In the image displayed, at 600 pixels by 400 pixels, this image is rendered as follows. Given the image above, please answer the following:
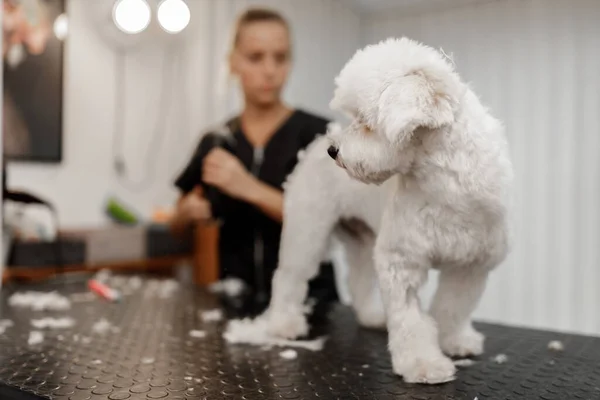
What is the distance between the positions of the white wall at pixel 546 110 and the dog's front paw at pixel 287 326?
234mm

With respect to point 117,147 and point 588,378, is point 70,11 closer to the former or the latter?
point 117,147

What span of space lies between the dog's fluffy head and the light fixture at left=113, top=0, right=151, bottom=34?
3.27ft

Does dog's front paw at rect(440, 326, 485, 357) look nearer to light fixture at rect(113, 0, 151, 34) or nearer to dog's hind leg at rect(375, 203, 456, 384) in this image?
dog's hind leg at rect(375, 203, 456, 384)

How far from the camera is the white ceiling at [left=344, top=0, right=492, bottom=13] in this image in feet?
2.60

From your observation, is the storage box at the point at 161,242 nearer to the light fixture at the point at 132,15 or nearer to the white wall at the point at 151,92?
the white wall at the point at 151,92

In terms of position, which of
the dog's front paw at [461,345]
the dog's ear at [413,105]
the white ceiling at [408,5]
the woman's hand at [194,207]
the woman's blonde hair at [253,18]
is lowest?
the dog's front paw at [461,345]

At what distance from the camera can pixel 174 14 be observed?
1.48m

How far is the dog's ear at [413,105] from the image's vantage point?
0.59m

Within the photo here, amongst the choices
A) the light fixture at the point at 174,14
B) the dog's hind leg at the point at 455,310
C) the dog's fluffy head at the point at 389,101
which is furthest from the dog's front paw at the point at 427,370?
the light fixture at the point at 174,14

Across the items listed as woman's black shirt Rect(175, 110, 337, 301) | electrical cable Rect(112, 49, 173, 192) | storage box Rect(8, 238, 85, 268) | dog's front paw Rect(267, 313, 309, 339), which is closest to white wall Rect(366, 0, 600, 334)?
dog's front paw Rect(267, 313, 309, 339)

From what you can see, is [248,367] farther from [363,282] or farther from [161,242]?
[161,242]

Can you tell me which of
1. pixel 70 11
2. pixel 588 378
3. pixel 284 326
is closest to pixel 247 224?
pixel 284 326

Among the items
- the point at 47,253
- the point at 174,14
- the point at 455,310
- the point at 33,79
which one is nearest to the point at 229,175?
the point at 174,14

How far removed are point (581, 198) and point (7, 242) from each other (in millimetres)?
1551
